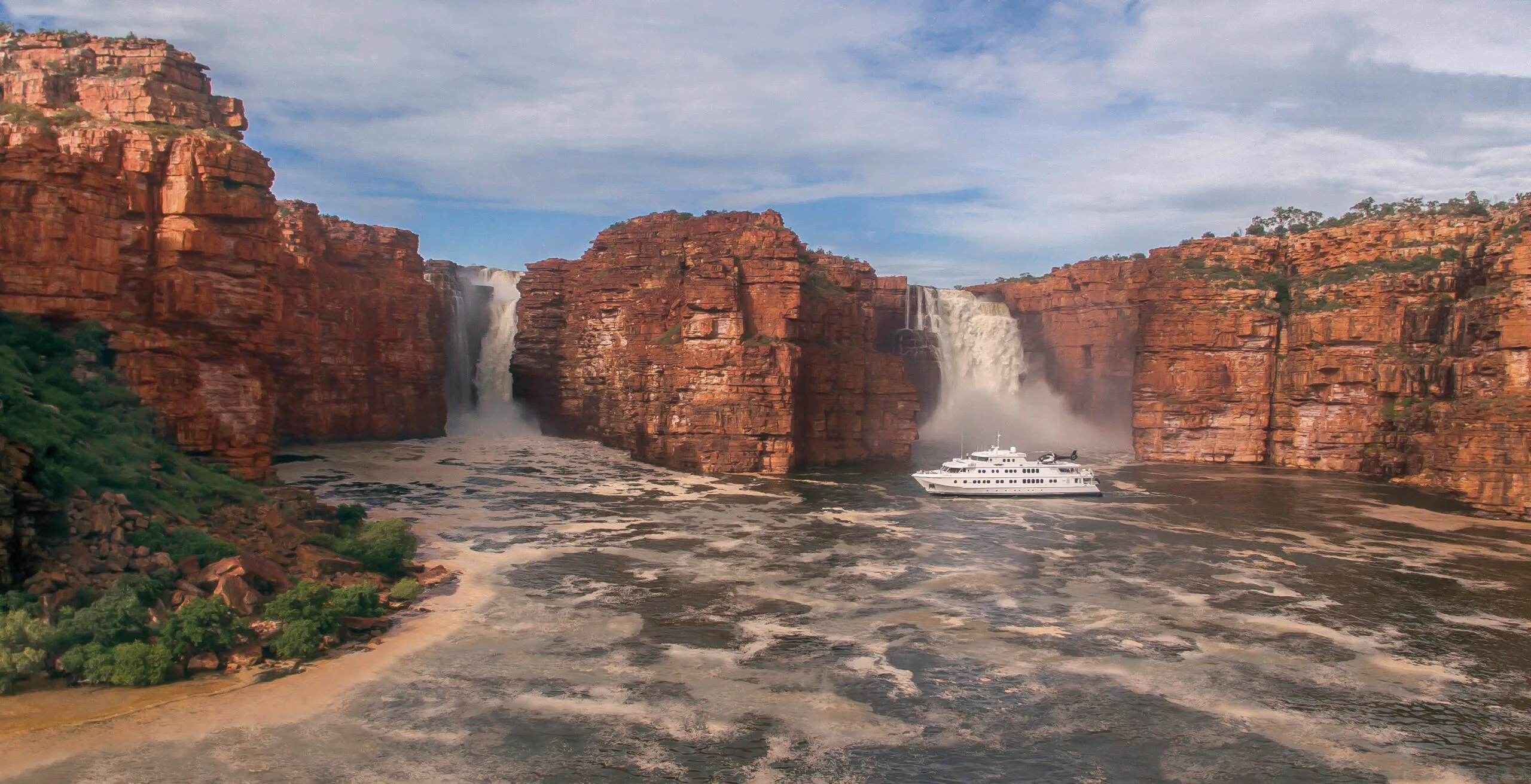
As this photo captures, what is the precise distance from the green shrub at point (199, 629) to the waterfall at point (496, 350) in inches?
2349

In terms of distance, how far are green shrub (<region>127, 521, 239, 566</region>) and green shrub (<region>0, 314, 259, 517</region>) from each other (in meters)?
1.38

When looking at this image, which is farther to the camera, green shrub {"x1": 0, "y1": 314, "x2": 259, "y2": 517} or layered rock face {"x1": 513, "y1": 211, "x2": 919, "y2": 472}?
layered rock face {"x1": 513, "y1": 211, "x2": 919, "y2": 472}

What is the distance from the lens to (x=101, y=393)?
92.9 ft

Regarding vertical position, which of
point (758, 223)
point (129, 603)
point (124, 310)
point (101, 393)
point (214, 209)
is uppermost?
point (758, 223)

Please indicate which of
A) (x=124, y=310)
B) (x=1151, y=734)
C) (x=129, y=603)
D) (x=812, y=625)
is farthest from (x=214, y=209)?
(x=1151, y=734)

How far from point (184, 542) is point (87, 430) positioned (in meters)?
5.25

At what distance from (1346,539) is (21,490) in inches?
1855

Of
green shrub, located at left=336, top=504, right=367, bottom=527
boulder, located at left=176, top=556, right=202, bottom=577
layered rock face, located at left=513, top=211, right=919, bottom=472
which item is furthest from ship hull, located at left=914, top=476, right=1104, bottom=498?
boulder, located at left=176, top=556, right=202, bottom=577

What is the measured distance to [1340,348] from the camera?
6394 centimetres

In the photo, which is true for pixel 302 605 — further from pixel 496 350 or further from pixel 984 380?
pixel 984 380

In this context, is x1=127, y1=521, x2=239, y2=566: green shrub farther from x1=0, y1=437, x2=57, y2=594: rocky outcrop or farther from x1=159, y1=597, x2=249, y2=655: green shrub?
x1=159, y1=597, x2=249, y2=655: green shrub

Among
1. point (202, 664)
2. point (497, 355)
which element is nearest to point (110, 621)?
point (202, 664)

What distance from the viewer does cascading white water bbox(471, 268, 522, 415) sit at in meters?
81.3

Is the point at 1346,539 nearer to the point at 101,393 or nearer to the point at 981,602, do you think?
the point at 981,602
